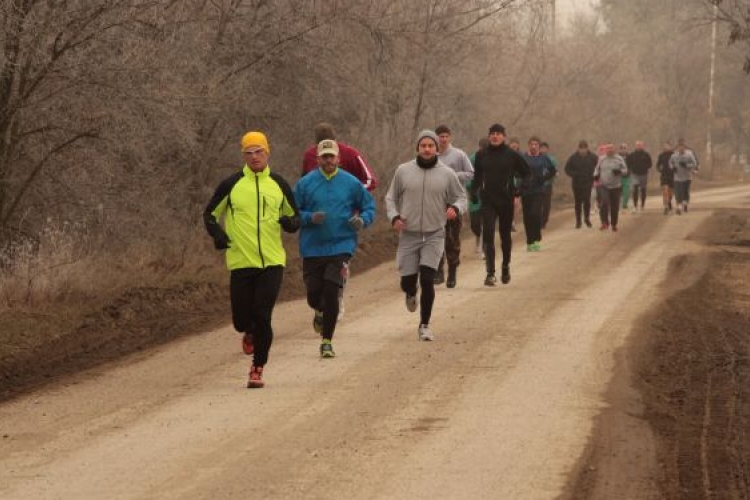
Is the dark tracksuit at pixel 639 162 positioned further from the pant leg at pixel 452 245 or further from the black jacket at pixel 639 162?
the pant leg at pixel 452 245

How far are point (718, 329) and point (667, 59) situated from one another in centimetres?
6672

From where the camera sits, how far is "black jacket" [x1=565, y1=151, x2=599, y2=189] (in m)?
31.1

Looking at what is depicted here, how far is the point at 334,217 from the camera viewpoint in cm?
1286

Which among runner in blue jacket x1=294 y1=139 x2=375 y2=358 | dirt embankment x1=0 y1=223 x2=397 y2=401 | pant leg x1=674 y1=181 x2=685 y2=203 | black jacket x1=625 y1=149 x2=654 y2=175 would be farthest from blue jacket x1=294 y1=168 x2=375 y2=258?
pant leg x1=674 y1=181 x2=685 y2=203

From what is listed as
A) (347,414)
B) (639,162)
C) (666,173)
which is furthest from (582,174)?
(347,414)

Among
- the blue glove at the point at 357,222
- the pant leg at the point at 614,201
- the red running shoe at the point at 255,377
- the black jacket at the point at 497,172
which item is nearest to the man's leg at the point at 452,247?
the black jacket at the point at 497,172

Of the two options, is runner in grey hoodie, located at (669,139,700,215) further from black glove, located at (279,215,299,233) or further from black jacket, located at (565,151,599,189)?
black glove, located at (279,215,299,233)

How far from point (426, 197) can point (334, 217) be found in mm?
1614

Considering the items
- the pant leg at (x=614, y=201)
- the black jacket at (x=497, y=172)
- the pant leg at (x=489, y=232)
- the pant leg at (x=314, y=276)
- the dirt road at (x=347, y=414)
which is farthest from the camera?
the pant leg at (x=614, y=201)

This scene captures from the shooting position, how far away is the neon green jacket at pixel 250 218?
11.5 metres

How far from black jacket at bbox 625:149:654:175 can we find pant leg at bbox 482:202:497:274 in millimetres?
18080

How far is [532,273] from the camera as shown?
21.1m

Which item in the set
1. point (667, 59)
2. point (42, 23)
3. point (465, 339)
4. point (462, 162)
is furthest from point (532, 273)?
point (667, 59)

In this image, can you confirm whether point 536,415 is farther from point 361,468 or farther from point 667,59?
point 667,59
